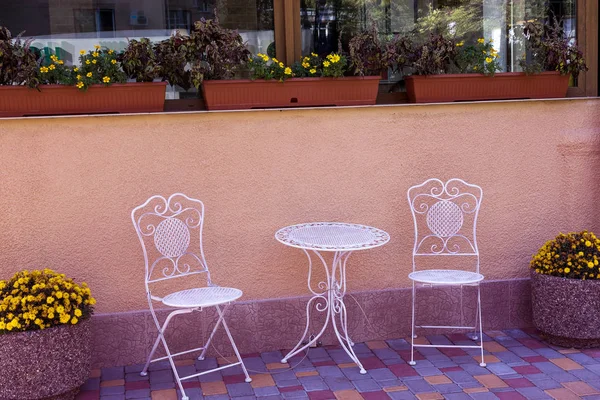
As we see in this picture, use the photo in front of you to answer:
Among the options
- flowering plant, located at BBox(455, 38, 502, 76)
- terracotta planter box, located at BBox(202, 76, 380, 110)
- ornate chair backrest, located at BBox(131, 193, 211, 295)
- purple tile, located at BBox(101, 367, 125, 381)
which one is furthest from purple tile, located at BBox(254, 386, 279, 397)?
flowering plant, located at BBox(455, 38, 502, 76)

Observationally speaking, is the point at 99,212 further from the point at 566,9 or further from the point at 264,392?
the point at 566,9

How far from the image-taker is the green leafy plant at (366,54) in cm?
474

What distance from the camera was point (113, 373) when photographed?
4.36 m

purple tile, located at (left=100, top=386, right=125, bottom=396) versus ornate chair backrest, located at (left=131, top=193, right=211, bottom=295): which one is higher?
ornate chair backrest, located at (left=131, top=193, right=211, bottom=295)

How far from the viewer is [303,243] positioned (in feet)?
13.4

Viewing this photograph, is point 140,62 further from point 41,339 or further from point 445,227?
point 445,227

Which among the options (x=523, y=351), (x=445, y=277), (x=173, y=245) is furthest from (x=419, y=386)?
(x=173, y=245)

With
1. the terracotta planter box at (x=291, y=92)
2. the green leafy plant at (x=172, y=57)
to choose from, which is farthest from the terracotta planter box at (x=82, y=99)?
the terracotta planter box at (x=291, y=92)

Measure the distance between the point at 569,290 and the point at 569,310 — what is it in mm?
125

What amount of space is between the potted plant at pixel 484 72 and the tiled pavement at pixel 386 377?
1.65 meters

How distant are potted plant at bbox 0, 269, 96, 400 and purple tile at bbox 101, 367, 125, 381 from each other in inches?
14.5

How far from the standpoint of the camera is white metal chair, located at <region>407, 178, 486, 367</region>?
4715 millimetres

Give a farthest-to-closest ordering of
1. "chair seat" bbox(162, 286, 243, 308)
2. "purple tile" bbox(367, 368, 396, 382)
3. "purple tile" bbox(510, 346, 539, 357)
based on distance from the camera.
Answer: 1. "purple tile" bbox(510, 346, 539, 357)
2. "purple tile" bbox(367, 368, 396, 382)
3. "chair seat" bbox(162, 286, 243, 308)

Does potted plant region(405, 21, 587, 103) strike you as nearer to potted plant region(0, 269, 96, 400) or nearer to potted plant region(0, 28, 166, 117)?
potted plant region(0, 28, 166, 117)
